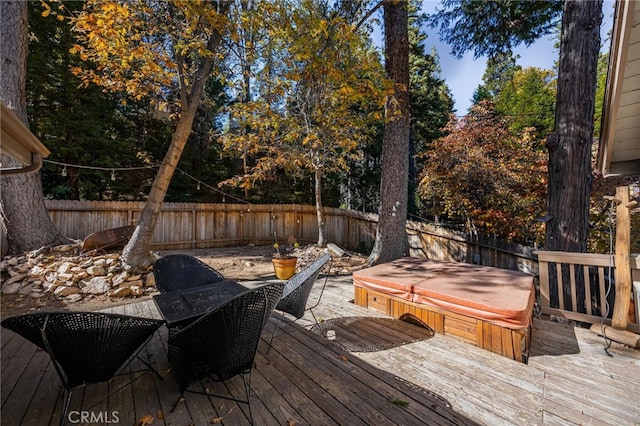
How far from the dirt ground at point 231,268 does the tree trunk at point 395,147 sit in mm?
1085

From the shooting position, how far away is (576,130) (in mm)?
3961

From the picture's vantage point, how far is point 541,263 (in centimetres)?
314

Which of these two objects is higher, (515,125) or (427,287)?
(515,125)

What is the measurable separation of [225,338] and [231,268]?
509 cm

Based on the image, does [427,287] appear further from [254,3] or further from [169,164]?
[254,3]

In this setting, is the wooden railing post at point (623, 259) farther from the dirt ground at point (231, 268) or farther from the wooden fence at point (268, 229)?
the dirt ground at point (231, 268)

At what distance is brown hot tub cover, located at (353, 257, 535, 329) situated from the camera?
237 cm

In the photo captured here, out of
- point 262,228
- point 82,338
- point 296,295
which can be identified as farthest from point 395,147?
point 262,228

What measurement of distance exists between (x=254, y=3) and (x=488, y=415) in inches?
246

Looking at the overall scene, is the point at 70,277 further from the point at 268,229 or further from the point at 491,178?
the point at 491,178

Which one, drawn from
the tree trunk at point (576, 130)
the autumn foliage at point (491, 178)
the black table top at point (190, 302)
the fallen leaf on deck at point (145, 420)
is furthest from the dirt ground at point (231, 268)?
the tree trunk at point (576, 130)

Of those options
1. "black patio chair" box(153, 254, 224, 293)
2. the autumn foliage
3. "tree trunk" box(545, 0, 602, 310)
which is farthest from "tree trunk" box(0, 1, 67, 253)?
"tree trunk" box(545, 0, 602, 310)

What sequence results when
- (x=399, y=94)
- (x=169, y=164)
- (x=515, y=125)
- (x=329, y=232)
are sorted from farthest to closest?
(x=515, y=125) < (x=329, y=232) < (x=399, y=94) < (x=169, y=164)

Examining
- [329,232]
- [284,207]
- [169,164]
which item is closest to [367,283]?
[169,164]
